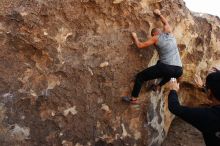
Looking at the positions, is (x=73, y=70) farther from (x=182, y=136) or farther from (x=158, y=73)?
(x=182, y=136)

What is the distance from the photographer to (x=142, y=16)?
7664 millimetres

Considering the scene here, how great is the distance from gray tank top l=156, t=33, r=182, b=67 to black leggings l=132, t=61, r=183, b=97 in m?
0.09

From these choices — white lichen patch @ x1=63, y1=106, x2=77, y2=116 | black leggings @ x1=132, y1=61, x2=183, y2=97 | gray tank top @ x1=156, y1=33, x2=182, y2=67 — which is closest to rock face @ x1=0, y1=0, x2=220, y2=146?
white lichen patch @ x1=63, y1=106, x2=77, y2=116

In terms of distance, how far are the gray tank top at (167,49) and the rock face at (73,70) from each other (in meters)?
0.49

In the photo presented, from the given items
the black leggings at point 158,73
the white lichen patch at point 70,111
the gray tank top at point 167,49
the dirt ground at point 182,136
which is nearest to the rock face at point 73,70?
the white lichen patch at point 70,111

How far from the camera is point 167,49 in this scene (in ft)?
23.6

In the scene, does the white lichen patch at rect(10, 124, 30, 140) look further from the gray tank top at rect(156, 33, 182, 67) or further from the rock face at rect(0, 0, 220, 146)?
the gray tank top at rect(156, 33, 182, 67)

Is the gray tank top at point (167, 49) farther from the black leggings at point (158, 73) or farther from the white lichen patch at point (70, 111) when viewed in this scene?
the white lichen patch at point (70, 111)

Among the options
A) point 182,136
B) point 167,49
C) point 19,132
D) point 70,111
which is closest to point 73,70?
point 70,111

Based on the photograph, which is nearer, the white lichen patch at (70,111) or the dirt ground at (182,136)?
the white lichen patch at (70,111)

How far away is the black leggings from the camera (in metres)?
7.17

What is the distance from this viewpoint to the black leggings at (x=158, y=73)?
23.5ft

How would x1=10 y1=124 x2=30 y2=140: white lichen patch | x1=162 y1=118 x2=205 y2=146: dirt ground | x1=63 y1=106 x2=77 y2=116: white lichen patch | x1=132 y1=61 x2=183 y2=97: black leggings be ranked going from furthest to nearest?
x1=162 y1=118 x2=205 y2=146: dirt ground
x1=63 y1=106 x2=77 y2=116: white lichen patch
x1=132 y1=61 x2=183 y2=97: black leggings
x1=10 y1=124 x2=30 y2=140: white lichen patch

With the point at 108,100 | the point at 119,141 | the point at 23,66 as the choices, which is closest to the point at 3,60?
the point at 23,66
